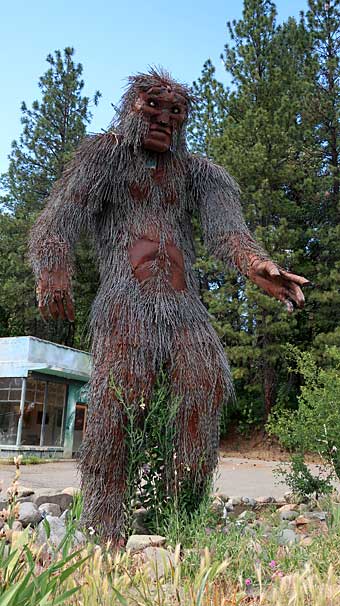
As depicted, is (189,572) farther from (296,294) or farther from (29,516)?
(29,516)

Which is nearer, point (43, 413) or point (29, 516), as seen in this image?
point (29, 516)

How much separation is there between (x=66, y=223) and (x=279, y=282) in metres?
0.89

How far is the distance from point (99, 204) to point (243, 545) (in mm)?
1468

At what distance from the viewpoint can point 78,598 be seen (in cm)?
117

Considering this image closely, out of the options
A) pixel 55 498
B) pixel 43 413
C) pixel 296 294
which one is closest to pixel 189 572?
pixel 296 294

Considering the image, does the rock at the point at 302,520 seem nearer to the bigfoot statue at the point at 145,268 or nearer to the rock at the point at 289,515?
the rock at the point at 289,515

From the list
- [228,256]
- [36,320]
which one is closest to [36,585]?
[228,256]

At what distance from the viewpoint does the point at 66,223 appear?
2.47 meters

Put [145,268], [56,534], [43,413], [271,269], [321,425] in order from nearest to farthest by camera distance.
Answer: [56,534], [271,269], [145,268], [321,425], [43,413]

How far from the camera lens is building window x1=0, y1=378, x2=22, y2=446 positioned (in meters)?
11.2

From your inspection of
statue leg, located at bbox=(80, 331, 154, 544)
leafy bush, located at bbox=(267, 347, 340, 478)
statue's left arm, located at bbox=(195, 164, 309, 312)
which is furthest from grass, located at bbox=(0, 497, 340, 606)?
leafy bush, located at bbox=(267, 347, 340, 478)

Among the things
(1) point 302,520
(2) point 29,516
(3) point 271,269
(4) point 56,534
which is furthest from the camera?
(1) point 302,520

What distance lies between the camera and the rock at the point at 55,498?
10.8ft

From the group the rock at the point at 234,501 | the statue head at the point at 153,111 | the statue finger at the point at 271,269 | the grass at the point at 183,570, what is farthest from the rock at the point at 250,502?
the statue head at the point at 153,111
